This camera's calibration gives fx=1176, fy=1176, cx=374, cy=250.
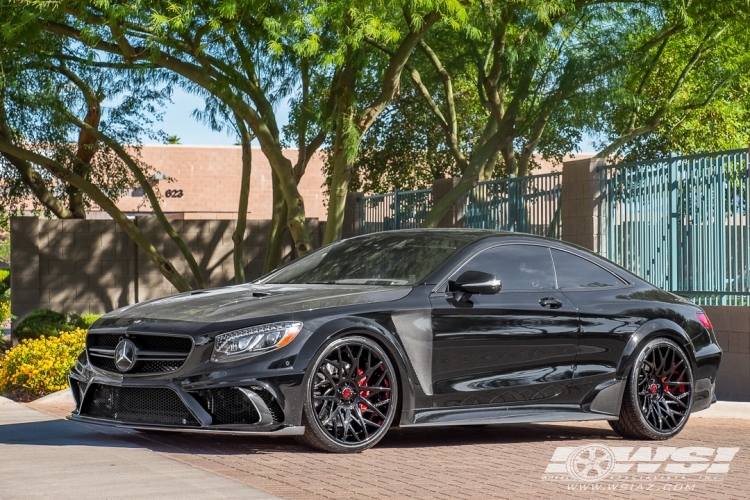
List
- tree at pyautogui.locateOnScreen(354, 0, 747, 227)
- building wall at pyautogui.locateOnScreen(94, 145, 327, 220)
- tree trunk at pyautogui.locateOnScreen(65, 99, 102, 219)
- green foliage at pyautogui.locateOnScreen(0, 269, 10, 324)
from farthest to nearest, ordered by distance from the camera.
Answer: building wall at pyautogui.locateOnScreen(94, 145, 327, 220), green foliage at pyautogui.locateOnScreen(0, 269, 10, 324), tree trunk at pyautogui.locateOnScreen(65, 99, 102, 219), tree at pyautogui.locateOnScreen(354, 0, 747, 227)

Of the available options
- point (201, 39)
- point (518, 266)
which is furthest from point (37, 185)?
point (518, 266)

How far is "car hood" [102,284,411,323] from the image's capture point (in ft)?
24.7

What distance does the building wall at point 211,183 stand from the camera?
48.6 metres

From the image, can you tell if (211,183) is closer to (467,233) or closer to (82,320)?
(82,320)

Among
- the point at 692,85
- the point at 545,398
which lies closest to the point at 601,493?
the point at 545,398

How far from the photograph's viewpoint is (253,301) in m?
7.78

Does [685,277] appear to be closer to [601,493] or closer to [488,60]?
[601,493]

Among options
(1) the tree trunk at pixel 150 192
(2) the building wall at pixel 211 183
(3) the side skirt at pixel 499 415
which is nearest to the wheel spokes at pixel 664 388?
(3) the side skirt at pixel 499 415

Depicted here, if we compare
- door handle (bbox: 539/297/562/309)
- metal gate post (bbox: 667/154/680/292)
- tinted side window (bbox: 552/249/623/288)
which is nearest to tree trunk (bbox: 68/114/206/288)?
metal gate post (bbox: 667/154/680/292)

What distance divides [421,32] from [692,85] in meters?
13.6

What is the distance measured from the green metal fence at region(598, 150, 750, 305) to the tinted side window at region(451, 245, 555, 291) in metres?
4.88

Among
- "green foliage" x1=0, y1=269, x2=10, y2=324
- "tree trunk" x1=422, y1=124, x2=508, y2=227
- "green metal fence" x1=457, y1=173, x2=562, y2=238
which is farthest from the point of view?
"green foliage" x1=0, y1=269, x2=10, y2=324

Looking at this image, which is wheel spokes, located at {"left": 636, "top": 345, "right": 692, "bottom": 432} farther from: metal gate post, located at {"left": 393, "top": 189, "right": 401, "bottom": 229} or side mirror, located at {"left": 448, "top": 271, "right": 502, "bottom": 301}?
metal gate post, located at {"left": 393, "top": 189, "right": 401, "bottom": 229}

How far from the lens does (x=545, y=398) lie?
8.36m
